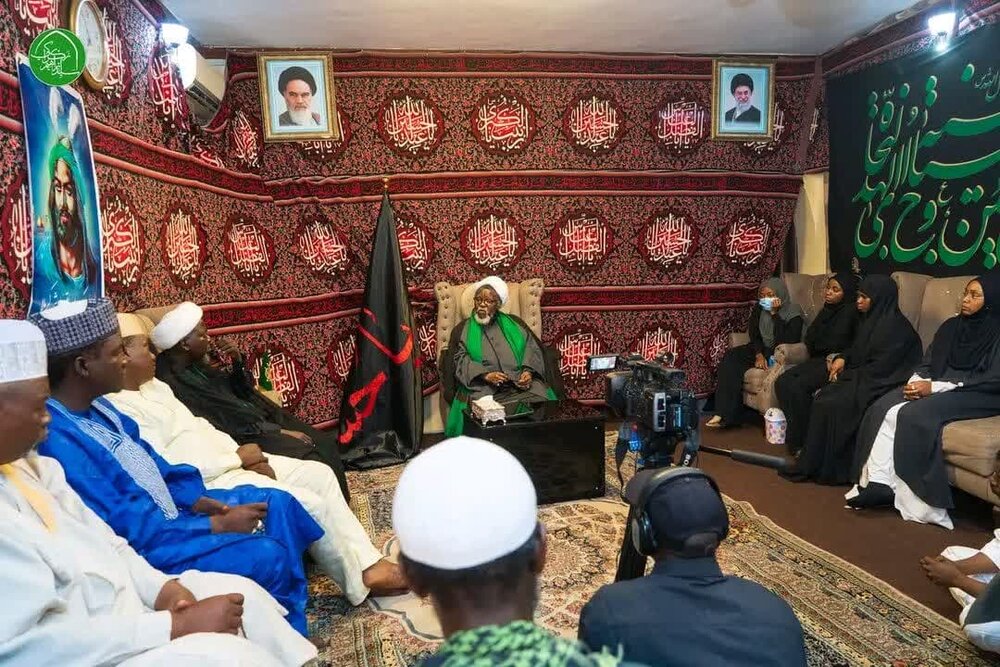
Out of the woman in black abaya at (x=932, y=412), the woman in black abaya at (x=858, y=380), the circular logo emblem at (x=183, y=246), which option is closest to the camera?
the woman in black abaya at (x=932, y=412)

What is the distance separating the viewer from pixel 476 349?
174 inches

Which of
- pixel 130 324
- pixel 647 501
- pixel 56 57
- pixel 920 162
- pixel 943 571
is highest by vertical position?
pixel 56 57

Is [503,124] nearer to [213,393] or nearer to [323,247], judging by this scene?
[323,247]

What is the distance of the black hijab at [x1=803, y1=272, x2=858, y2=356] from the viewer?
A: 4.45 meters

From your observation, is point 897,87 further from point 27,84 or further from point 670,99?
point 27,84

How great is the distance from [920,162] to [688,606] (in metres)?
4.22

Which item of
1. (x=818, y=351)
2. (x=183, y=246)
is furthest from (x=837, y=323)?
(x=183, y=246)

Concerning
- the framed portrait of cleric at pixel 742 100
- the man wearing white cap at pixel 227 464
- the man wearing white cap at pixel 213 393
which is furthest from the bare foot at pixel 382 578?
the framed portrait of cleric at pixel 742 100

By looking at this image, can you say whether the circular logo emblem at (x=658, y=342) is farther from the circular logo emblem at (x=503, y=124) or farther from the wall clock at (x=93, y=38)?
the wall clock at (x=93, y=38)

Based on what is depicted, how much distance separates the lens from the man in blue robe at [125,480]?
1.82m

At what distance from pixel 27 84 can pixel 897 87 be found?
15.4ft

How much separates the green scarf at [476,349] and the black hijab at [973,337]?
212 cm

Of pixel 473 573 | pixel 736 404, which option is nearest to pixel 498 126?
pixel 736 404

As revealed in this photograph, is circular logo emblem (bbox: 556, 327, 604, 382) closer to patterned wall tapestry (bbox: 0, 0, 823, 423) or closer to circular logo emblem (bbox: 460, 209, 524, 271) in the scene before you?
patterned wall tapestry (bbox: 0, 0, 823, 423)
